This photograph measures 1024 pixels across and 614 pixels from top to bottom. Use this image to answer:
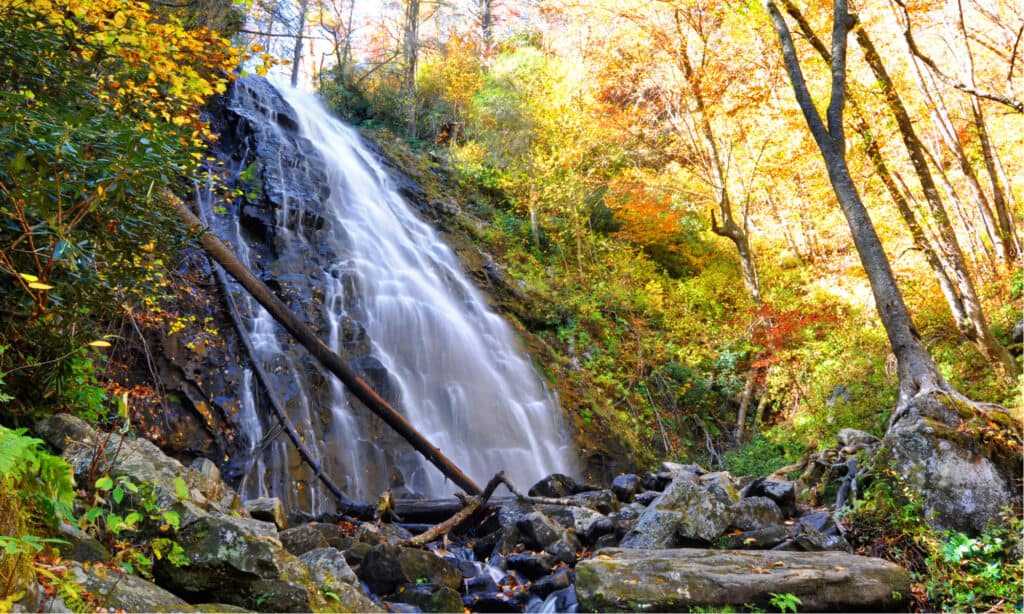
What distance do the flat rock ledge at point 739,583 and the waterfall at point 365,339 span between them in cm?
465

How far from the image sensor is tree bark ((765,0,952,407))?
580 centimetres

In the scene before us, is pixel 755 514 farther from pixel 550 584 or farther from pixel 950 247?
pixel 950 247

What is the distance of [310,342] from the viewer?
6.89 metres

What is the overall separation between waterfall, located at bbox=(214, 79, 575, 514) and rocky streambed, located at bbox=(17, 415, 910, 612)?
1583mm

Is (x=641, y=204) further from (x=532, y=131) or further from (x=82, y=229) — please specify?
(x=82, y=229)

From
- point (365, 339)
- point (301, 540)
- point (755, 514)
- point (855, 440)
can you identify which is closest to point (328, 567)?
point (301, 540)

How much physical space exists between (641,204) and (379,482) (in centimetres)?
1198

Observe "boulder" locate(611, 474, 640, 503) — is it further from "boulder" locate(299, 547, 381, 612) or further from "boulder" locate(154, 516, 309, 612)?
"boulder" locate(154, 516, 309, 612)

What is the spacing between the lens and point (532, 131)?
17.2 meters

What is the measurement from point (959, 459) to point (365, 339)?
8449mm

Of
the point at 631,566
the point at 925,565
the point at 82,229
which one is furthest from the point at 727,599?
the point at 82,229

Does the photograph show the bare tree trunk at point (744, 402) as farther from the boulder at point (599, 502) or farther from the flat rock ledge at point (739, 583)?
the flat rock ledge at point (739, 583)

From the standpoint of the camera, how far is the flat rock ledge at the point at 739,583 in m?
3.99

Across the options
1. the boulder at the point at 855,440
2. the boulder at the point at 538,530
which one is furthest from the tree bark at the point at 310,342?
the boulder at the point at 855,440
